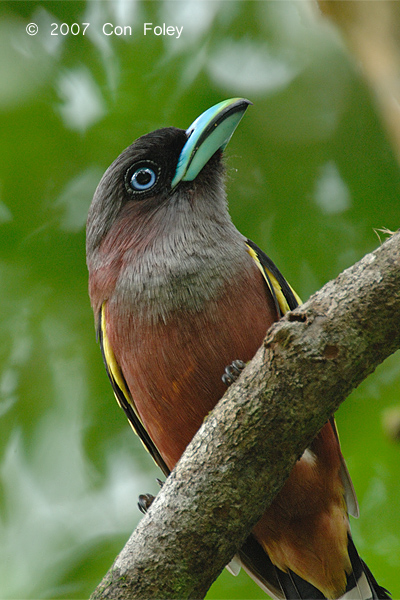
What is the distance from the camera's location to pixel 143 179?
5.38m

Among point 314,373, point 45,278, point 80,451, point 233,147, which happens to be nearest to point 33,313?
point 45,278

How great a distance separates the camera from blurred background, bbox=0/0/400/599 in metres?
6.30

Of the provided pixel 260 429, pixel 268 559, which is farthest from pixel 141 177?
pixel 268 559

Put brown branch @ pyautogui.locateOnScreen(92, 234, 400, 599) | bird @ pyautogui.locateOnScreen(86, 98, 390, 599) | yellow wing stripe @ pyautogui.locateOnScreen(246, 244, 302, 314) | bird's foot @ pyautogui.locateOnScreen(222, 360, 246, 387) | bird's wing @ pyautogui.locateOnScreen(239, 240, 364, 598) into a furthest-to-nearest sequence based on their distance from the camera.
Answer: bird's wing @ pyautogui.locateOnScreen(239, 240, 364, 598)
yellow wing stripe @ pyautogui.locateOnScreen(246, 244, 302, 314)
bird @ pyautogui.locateOnScreen(86, 98, 390, 599)
bird's foot @ pyautogui.locateOnScreen(222, 360, 246, 387)
brown branch @ pyautogui.locateOnScreen(92, 234, 400, 599)

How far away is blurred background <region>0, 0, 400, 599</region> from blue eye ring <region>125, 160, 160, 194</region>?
0.98m

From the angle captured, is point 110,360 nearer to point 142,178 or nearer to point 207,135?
point 142,178

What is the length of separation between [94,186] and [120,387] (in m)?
2.55

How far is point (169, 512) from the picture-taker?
3.39m

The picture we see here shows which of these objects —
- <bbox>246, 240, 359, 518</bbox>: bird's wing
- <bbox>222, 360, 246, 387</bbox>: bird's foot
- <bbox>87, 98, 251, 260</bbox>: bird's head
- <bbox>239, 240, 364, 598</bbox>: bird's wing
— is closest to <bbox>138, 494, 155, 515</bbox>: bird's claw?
<bbox>239, 240, 364, 598</bbox>: bird's wing

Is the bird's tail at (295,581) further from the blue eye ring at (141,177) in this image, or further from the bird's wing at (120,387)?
the blue eye ring at (141,177)

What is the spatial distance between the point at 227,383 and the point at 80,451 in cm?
348

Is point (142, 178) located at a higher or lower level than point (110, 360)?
higher

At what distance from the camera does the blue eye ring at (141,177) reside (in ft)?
17.5

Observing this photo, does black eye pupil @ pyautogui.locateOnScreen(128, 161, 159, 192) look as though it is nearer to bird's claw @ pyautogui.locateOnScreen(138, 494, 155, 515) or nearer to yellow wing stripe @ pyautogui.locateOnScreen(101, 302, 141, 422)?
yellow wing stripe @ pyautogui.locateOnScreen(101, 302, 141, 422)
